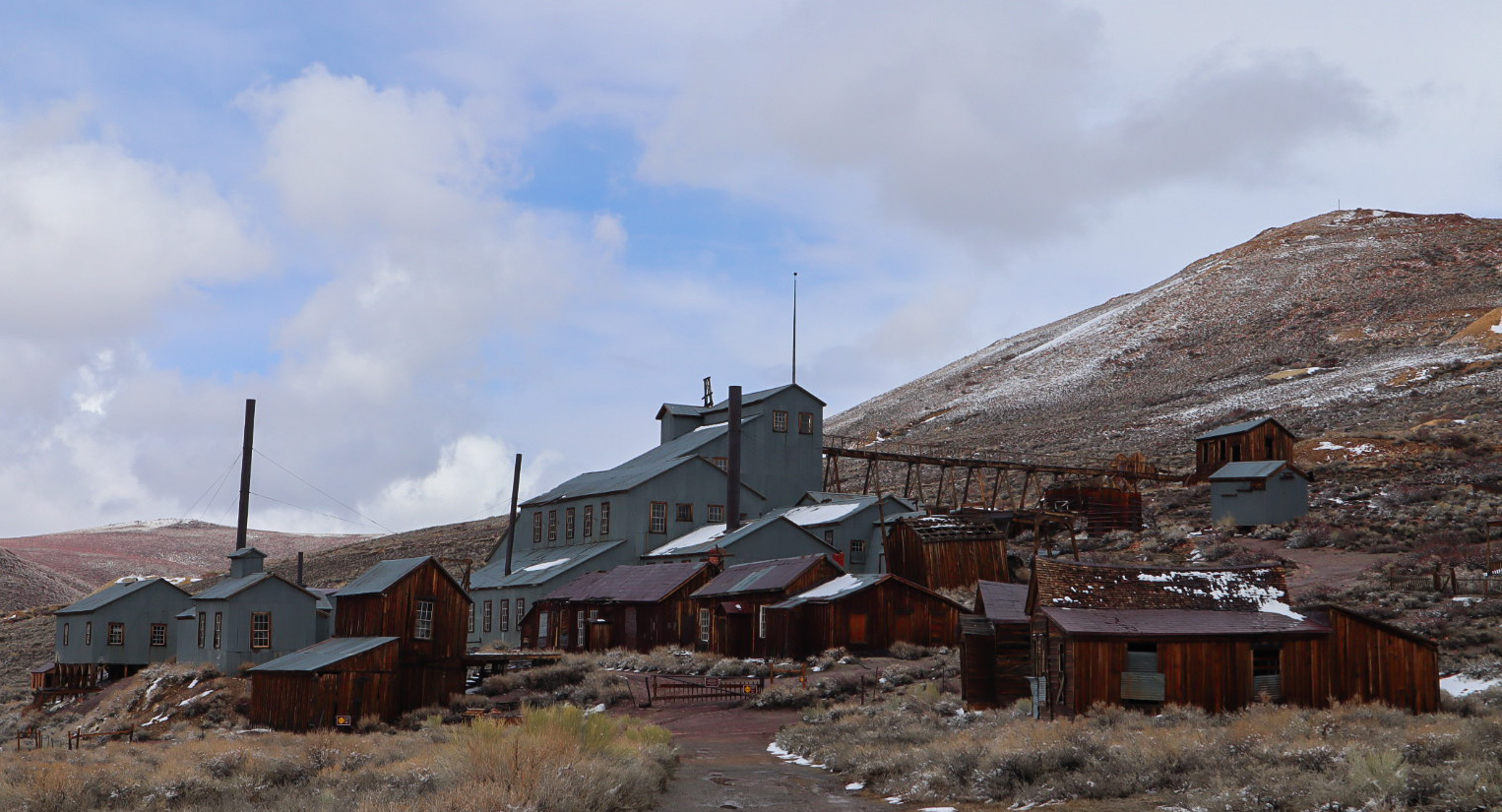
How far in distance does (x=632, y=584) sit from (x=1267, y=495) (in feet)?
87.6

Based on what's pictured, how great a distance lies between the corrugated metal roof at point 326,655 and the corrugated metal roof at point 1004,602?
17049 millimetres

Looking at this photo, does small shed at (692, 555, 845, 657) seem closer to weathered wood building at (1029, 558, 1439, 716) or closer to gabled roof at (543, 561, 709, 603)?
gabled roof at (543, 561, 709, 603)

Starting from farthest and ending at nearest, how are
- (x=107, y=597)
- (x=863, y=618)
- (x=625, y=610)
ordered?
(x=107, y=597), (x=625, y=610), (x=863, y=618)

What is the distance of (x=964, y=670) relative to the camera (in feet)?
89.7

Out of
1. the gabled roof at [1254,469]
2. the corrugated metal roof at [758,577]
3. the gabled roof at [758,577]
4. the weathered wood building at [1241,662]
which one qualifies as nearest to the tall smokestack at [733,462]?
the corrugated metal roof at [758,577]

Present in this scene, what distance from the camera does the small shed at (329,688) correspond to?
33.9 m

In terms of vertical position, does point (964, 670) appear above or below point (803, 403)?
below

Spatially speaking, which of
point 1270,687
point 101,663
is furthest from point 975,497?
point 1270,687

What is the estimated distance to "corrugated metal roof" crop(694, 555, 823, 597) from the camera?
42.4 m

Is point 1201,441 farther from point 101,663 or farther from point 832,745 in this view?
point 101,663

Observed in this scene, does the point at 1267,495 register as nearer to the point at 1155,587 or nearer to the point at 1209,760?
the point at 1155,587

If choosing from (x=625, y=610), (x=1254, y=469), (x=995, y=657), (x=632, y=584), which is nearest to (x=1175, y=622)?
(x=995, y=657)

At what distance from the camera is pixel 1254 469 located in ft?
176

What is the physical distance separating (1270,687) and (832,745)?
780 cm
